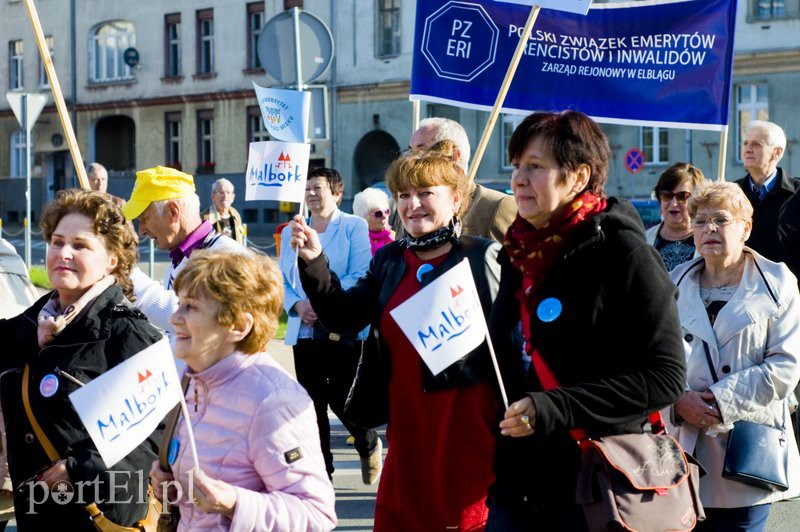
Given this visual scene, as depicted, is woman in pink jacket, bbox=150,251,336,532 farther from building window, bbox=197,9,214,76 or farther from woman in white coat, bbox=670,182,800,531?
building window, bbox=197,9,214,76

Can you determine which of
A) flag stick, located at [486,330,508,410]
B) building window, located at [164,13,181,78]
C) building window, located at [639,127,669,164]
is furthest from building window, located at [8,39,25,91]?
flag stick, located at [486,330,508,410]

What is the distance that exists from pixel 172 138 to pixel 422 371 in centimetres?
4141

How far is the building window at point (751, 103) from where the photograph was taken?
32.6 meters

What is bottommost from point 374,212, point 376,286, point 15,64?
point 374,212

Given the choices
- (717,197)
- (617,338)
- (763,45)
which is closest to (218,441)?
(617,338)

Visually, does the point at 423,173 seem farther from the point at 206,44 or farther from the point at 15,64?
the point at 15,64

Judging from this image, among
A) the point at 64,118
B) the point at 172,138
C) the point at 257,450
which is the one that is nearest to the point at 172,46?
the point at 172,138

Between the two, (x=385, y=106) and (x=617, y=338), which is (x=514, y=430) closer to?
(x=617, y=338)

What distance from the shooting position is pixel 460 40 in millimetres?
7801

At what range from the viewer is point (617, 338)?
3.38 meters

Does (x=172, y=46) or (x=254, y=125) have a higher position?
(x=172, y=46)

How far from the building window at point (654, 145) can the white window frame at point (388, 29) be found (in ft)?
27.5

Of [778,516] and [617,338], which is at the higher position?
[617,338]

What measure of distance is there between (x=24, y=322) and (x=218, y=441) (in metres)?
1.19
